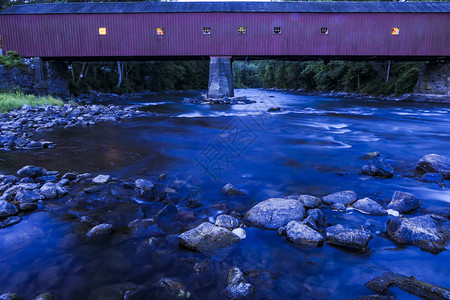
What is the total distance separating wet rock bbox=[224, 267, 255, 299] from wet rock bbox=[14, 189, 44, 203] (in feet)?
9.05

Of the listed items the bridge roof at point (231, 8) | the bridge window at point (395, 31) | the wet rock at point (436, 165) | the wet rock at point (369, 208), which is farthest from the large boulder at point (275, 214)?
the bridge window at point (395, 31)

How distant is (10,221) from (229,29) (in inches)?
706

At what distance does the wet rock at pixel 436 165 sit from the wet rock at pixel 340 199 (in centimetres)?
205

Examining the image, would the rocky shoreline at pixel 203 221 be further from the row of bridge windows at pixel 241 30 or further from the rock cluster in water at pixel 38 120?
the row of bridge windows at pixel 241 30

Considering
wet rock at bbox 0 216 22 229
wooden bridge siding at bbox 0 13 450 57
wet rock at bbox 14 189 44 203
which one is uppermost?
wooden bridge siding at bbox 0 13 450 57

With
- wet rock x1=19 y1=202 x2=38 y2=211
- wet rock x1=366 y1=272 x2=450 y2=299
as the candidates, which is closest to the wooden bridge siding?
wet rock x1=19 y1=202 x2=38 y2=211

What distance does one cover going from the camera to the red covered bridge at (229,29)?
706 inches

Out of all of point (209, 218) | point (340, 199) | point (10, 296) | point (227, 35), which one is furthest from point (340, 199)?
point (227, 35)

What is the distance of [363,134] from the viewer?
29.4 feet

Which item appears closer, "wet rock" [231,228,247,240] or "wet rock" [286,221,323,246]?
A: "wet rock" [286,221,323,246]

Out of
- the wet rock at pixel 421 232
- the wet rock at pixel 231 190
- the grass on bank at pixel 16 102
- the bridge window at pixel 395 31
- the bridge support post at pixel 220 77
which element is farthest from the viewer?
the bridge support post at pixel 220 77

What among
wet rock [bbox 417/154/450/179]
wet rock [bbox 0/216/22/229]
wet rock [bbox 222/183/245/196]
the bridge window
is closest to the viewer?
wet rock [bbox 0/216/22/229]

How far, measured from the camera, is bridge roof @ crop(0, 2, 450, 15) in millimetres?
17828

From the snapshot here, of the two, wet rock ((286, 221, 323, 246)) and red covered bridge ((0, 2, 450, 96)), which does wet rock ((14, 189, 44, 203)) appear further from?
red covered bridge ((0, 2, 450, 96))
